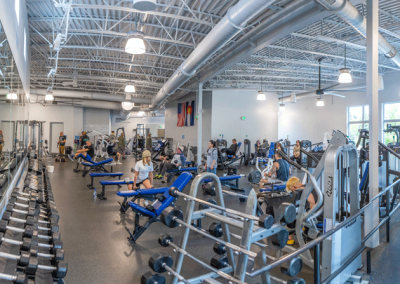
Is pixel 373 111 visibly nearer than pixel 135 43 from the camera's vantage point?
Yes

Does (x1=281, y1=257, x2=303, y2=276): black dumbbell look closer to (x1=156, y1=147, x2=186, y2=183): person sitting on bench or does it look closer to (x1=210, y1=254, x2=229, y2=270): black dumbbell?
(x1=210, y1=254, x2=229, y2=270): black dumbbell

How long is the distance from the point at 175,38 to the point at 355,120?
38.4 ft

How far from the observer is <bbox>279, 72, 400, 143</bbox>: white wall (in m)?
12.9

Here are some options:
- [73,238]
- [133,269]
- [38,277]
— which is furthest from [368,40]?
[73,238]

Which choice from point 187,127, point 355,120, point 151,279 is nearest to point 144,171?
point 151,279

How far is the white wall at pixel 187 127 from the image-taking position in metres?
14.0

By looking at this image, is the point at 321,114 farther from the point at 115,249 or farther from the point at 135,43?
the point at 115,249

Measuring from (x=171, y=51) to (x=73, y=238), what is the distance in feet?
23.9

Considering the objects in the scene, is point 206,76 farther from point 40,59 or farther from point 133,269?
point 133,269

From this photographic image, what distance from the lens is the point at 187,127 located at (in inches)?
628

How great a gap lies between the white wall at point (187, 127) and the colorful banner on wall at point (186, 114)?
23cm

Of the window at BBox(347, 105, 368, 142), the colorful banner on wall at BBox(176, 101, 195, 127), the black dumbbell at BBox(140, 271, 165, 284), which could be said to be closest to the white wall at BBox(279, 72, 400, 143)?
the window at BBox(347, 105, 368, 142)

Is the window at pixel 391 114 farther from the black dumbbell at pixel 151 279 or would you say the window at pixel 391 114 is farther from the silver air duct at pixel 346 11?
the black dumbbell at pixel 151 279

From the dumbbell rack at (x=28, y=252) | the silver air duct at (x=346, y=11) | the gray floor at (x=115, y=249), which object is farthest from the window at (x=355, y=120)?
the dumbbell rack at (x=28, y=252)
